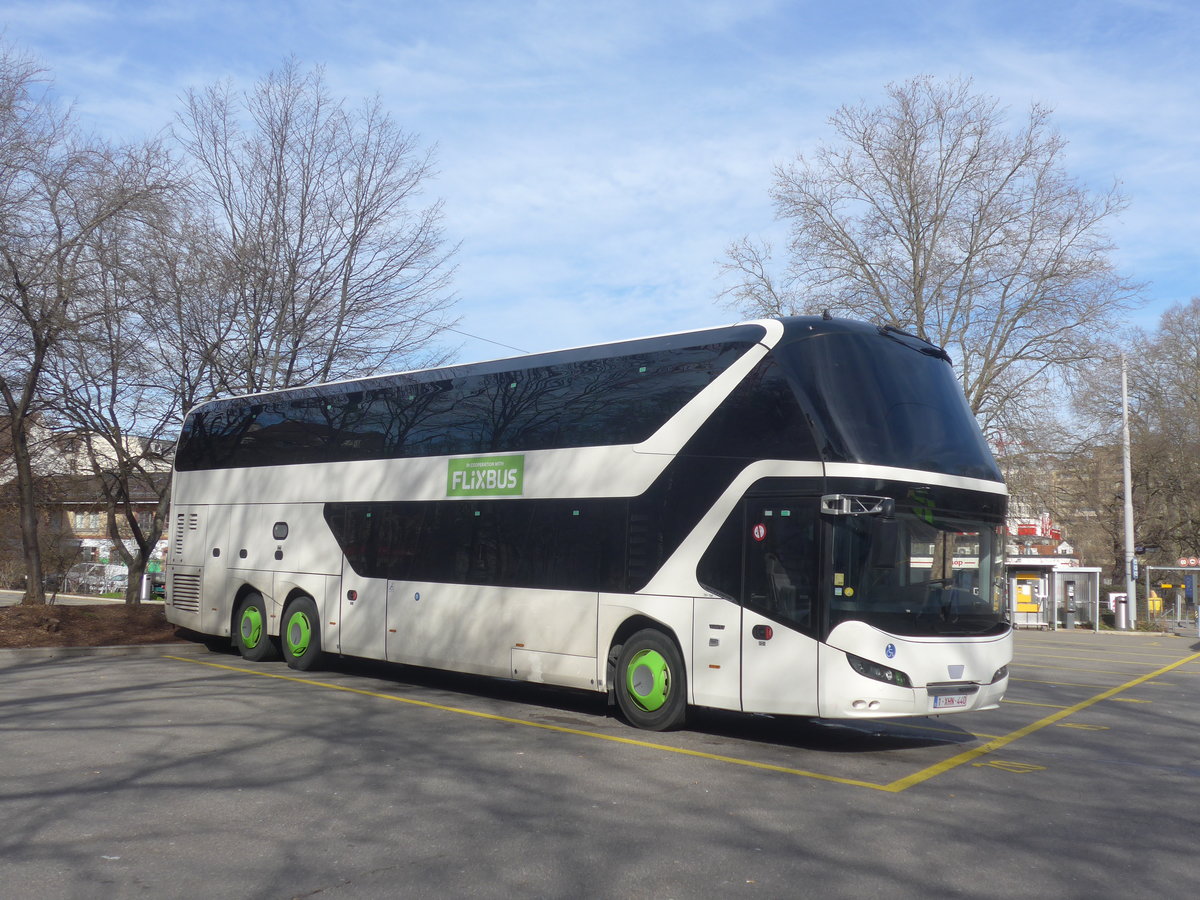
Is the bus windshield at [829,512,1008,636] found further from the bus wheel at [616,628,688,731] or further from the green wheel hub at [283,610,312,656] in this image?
the green wheel hub at [283,610,312,656]

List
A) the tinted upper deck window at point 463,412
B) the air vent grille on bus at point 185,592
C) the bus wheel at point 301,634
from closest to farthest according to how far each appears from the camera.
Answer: the tinted upper deck window at point 463,412 < the bus wheel at point 301,634 < the air vent grille on bus at point 185,592

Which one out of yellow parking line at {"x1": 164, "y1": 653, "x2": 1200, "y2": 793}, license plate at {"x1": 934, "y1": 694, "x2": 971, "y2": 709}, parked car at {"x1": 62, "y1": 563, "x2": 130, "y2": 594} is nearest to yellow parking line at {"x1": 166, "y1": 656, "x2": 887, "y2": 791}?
yellow parking line at {"x1": 164, "y1": 653, "x2": 1200, "y2": 793}

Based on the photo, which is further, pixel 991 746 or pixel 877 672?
pixel 991 746

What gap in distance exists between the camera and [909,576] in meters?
9.49

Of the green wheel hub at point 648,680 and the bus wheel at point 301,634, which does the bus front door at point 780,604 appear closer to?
the green wheel hub at point 648,680

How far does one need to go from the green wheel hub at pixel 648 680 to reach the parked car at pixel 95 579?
31.6 metres

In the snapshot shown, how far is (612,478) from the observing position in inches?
445

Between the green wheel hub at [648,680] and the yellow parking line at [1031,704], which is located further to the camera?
the yellow parking line at [1031,704]

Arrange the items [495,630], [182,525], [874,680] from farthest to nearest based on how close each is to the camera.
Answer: [182,525], [495,630], [874,680]

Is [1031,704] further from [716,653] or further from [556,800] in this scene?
[556,800]

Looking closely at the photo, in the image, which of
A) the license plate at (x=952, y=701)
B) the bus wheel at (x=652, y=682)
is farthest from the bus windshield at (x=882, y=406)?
the bus wheel at (x=652, y=682)

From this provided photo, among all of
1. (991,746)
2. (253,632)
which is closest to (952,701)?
(991,746)

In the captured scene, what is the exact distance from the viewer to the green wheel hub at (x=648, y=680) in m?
10.6

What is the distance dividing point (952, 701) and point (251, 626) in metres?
11.2
